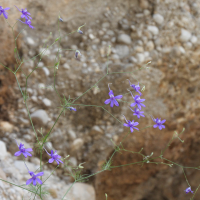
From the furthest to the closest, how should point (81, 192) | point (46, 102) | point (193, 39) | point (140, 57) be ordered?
point (193, 39) → point (140, 57) → point (46, 102) → point (81, 192)

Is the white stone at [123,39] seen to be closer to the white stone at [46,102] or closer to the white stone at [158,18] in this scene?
the white stone at [158,18]

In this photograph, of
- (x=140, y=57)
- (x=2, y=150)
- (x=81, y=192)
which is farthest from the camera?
(x=140, y=57)

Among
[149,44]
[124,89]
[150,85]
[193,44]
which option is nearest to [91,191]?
[124,89]

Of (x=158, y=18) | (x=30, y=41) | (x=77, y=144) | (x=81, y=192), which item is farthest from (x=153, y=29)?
(x=81, y=192)

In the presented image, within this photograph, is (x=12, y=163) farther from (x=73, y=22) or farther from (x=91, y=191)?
(x=73, y=22)

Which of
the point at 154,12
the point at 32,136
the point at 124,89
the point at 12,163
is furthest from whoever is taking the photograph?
the point at 154,12

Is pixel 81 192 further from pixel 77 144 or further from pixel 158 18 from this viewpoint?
pixel 158 18

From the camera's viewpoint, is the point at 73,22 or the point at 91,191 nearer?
the point at 91,191

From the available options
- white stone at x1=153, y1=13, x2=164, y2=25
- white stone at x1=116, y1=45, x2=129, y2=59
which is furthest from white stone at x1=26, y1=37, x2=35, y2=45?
white stone at x1=153, y1=13, x2=164, y2=25
